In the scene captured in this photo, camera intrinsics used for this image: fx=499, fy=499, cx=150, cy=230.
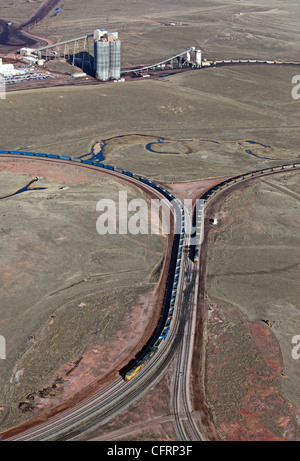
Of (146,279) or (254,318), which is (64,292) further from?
(254,318)

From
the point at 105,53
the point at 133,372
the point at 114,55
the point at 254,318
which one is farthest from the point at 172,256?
the point at 114,55

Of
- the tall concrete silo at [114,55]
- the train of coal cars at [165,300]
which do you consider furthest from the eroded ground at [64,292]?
the tall concrete silo at [114,55]

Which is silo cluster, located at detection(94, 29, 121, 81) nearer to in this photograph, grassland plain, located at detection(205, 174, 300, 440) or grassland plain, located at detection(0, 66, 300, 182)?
grassland plain, located at detection(0, 66, 300, 182)

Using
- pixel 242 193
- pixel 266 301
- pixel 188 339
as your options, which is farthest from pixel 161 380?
pixel 242 193

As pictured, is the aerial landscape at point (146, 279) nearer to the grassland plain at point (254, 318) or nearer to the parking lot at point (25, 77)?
the grassland plain at point (254, 318)

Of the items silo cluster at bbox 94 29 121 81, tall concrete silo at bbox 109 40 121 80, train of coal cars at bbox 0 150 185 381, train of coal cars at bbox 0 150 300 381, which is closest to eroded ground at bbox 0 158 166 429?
train of coal cars at bbox 0 150 185 381

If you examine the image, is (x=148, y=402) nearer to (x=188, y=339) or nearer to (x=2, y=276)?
(x=188, y=339)
